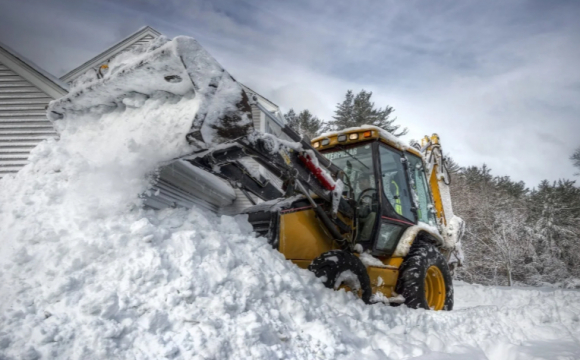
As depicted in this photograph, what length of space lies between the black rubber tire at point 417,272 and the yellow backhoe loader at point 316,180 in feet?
0.04

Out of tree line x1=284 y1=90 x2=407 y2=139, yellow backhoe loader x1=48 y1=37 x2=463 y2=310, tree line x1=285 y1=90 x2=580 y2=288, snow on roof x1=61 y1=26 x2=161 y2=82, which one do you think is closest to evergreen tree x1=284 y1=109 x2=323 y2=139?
tree line x1=284 y1=90 x2=407 y2=139

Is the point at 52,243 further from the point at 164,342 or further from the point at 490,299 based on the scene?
the point at 490,299

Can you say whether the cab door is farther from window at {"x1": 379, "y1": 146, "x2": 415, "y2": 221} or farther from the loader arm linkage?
the loader arm linkage

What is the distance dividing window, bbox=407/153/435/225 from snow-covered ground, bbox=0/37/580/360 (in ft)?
6.17

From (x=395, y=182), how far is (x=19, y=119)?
7.32 meters

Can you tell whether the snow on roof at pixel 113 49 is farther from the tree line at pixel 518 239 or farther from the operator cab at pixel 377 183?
the tree line at pixel 518 239

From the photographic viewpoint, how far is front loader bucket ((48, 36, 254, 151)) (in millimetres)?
Result: 2658

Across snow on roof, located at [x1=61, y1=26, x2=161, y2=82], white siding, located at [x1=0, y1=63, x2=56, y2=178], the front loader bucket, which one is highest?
snow on roof, located at [x1=61, y1=26, x2=161, y2=82]

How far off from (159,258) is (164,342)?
0.61 metres

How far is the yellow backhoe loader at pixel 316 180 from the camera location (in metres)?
2.75

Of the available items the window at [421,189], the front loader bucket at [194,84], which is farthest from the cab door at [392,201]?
the front loader bucket at [194,84]

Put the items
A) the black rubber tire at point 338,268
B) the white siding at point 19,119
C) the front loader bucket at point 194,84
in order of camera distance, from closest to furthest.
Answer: the front loader bucket at point 194,84 → the black rubber tire at point 338,268 → the white siding at point 19,119

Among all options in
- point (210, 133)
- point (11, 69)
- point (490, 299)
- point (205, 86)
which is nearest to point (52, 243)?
point (210, 133)

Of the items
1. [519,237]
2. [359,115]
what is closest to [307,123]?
[359,115]
